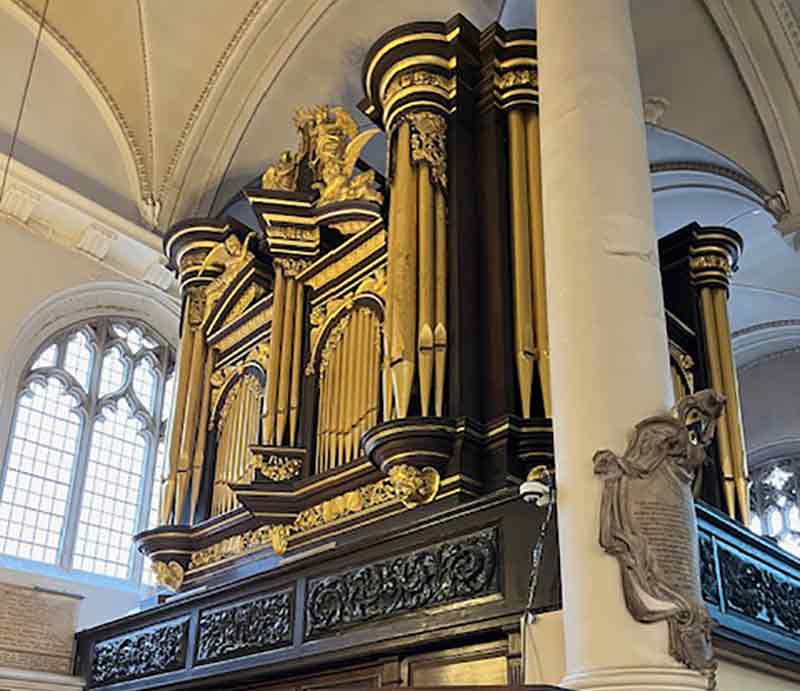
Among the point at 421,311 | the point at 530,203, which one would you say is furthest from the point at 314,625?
the point at 530,203

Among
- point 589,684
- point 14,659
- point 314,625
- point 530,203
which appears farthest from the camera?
point 14,659

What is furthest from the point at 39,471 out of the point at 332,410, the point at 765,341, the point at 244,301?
the point at 765,341

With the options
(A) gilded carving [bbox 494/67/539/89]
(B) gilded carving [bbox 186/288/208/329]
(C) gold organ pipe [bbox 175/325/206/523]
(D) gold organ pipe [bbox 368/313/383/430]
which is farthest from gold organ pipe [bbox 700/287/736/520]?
(B) gilded carving [bbox 186/288/208/329]

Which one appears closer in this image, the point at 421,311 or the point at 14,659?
the point at 421,311

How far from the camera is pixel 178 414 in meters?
8.95

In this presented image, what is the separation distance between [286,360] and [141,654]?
7.79ft

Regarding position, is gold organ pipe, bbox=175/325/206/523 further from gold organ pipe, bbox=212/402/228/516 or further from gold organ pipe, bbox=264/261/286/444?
gold organ pipe, bbox=264/261/286/444

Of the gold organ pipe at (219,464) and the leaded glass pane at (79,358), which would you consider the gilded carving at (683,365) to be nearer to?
the gold organ pipe at (219,464)

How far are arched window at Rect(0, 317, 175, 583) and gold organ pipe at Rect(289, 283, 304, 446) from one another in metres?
4.22

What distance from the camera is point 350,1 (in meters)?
10.2

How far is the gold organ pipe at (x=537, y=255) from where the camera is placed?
238 inches

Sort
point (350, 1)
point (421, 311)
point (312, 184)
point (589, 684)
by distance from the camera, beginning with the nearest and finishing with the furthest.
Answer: point (589, 684) → point (421, 311) → point (312, 184) → point (350, 1)

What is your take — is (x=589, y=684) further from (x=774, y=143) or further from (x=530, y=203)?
(x=774, y=143)

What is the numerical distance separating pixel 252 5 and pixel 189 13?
68cm
